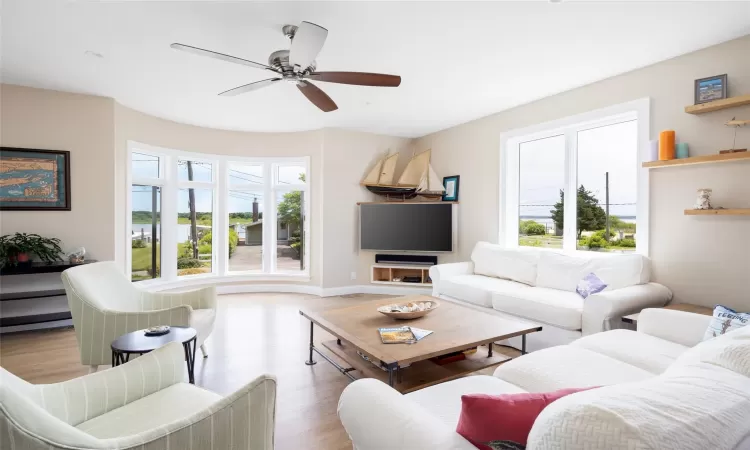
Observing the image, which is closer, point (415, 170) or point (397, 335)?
point (397, 335)

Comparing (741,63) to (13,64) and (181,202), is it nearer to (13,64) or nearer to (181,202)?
(13,64)

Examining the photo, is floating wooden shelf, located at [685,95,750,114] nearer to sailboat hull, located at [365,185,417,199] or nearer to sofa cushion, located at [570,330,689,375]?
sofa cushion, located at [570,330,689,375]

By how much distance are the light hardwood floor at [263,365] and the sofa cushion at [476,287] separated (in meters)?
1.58

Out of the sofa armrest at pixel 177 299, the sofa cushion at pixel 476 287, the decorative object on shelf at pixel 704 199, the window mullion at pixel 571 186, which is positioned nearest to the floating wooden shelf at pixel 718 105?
the decorative object on shelf at pixel 704 199

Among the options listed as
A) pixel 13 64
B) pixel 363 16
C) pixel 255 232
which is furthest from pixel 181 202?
pixel 363 16

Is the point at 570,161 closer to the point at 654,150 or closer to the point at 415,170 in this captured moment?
the point at 654,150

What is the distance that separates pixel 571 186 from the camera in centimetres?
429

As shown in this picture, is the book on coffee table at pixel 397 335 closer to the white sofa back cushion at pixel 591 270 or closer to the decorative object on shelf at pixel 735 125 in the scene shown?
the white sofa back cushion at pixel 591 270

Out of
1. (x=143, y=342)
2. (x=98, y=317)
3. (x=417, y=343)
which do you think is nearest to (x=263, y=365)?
(x=143, y=342)

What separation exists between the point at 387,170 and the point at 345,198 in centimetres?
80

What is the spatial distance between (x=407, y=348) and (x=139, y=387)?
1412 mm

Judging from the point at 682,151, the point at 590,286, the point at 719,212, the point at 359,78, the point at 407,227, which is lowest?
the point at 590,286

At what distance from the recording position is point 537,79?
148 inches

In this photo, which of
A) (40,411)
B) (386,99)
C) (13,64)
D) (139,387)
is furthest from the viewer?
(386,99)
